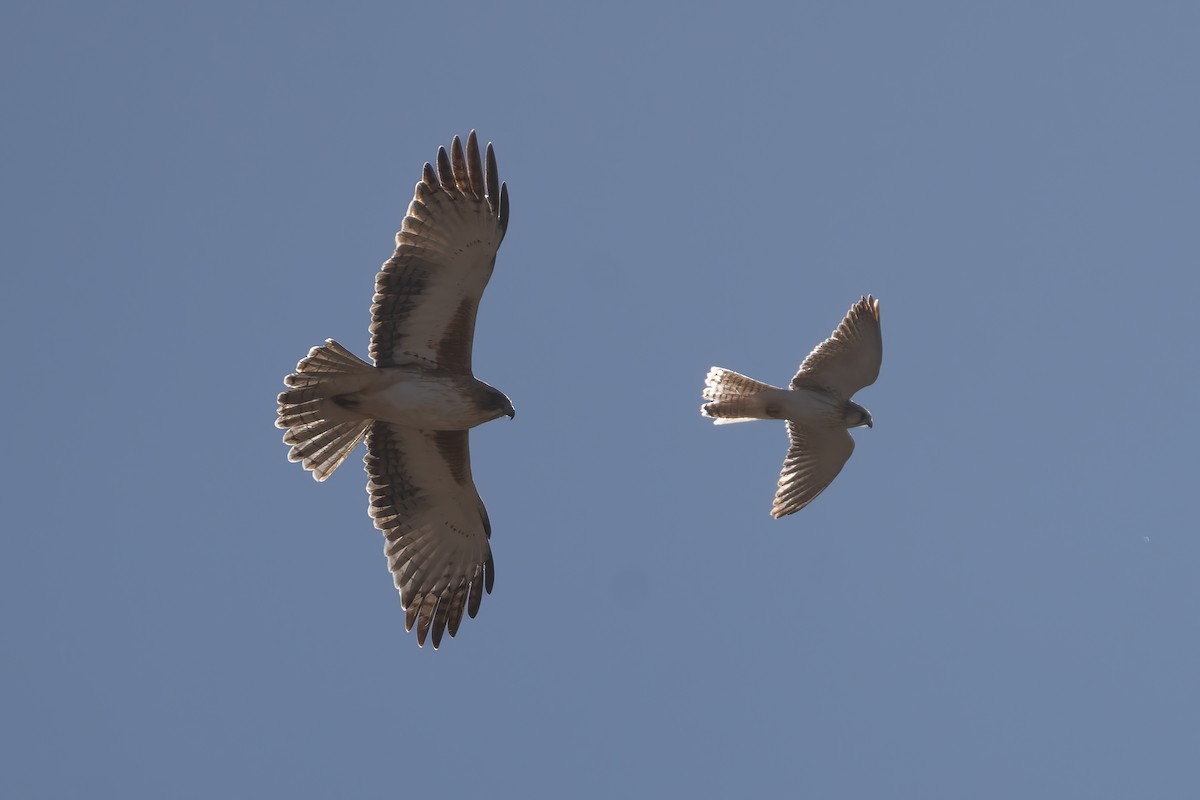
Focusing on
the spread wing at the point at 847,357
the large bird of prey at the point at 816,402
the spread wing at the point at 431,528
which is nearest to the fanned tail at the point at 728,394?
the large bird of prey at the point at 816,402

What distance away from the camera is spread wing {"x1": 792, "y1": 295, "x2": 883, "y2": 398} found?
51.0 feet

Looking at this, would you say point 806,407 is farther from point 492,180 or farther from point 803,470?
point 492,180

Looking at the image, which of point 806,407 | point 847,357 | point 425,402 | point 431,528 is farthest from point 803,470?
point 425,402

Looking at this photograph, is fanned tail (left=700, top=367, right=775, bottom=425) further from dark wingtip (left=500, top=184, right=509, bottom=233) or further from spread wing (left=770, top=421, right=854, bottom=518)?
dark wingtip (left=500, top=184, right=509, bottom=233)

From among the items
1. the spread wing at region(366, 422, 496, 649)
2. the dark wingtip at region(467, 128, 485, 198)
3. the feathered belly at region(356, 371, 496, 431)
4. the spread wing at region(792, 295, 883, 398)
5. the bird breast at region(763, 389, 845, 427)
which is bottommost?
the spread wing at region(366, 422, 496, 649)

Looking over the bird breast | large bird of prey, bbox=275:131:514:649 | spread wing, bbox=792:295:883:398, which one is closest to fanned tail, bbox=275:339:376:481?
large bird of prey, bbox=275:131:514:649

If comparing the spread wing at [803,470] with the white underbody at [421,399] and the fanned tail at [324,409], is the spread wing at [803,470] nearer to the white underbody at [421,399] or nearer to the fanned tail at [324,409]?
the white underbody at [421,399]

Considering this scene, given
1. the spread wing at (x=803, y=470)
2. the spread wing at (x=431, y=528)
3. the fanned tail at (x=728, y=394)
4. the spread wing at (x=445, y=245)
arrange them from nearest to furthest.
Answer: the spread wing at (x=445, y=245)
the spread wing at (x=431, y=528)
the fanned tail at (x=728, y=394)
the spread wing at (x=803, y=470)

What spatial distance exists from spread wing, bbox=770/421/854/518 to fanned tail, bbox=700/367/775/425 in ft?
2.50

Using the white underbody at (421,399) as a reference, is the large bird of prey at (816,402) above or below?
above

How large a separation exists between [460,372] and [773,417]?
3912 mm

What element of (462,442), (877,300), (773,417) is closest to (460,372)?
(462,442)

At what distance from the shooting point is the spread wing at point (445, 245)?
12.3m

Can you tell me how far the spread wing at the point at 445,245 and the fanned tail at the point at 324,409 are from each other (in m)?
0.44
